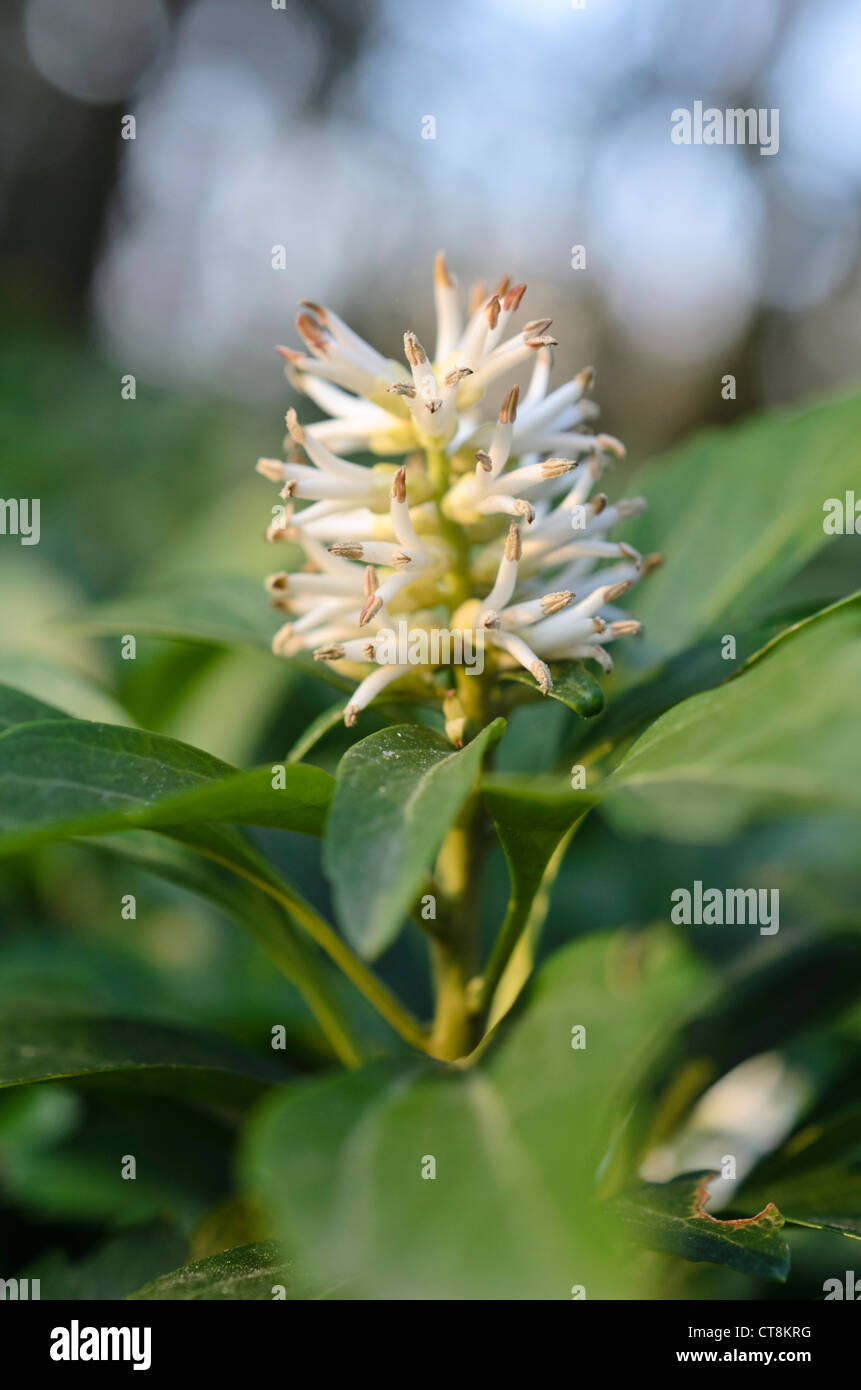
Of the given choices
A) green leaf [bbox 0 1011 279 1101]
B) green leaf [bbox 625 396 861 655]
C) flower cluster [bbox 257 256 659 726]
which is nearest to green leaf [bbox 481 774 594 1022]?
flower cluster [bbox 257 256 659 726]

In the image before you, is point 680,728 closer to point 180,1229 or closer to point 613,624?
point 613,624

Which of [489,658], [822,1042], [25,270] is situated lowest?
[822,1042]

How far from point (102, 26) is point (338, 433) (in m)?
10.7

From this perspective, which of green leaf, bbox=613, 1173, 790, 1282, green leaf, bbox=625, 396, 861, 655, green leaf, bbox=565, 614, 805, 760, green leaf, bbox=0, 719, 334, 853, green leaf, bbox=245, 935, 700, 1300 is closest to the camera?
green leaf, bbox=245, 935, 700, 1300

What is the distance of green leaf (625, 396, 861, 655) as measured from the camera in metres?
1.09

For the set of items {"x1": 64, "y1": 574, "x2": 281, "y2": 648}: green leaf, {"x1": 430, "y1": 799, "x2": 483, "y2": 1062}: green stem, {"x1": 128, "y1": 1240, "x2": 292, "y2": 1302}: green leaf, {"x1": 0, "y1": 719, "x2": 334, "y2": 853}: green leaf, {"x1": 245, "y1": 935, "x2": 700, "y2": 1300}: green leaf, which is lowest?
{"x1": 128, "y1": 1240, "x2": 292, "y2": 1302}: green leaf

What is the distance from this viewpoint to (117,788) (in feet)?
2.34

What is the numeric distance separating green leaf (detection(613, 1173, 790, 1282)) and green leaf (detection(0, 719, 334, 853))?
43 cm

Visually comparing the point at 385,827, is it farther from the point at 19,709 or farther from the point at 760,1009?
the point at 760,1009

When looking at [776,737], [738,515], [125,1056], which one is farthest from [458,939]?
[738,515]

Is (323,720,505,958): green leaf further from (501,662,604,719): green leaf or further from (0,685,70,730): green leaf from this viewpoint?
(0,685,70,730): green leaf

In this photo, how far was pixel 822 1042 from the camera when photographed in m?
1.51

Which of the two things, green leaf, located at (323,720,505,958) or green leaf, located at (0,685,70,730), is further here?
green leaf, located at (0,685,70,730)
